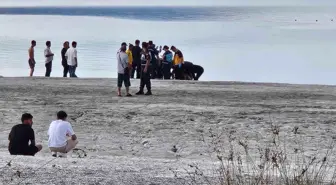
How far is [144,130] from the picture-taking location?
1681cm

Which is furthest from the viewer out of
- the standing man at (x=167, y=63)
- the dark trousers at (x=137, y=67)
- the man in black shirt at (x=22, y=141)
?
the standing man at (x=167, y=63)

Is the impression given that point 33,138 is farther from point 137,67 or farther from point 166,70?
point 166,70

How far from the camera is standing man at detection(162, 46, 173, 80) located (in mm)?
27391

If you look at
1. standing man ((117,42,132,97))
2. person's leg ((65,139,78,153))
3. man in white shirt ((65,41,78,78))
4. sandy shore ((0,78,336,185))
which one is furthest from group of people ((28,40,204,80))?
person's leg ((65,139,78,153))

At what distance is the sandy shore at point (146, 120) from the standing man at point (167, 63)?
6.97 feet

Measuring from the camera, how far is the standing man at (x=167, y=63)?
Answer: 27391mm

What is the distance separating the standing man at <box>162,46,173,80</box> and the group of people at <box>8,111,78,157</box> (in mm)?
13985

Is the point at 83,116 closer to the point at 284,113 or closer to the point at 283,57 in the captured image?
the point at 284,113

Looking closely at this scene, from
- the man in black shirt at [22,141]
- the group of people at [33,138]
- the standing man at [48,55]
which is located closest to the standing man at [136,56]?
the standing man at [48,55]

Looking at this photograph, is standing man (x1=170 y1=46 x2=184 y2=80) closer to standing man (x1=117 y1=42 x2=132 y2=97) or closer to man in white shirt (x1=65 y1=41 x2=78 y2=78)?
man in white shirt (x1=65 y1=41 x2=78 y2=78)

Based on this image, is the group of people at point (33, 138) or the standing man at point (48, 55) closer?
the group of people at point (33, 138)

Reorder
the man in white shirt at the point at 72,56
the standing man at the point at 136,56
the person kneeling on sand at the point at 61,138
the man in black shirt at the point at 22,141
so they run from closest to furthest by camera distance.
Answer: the man in black shirt at the point at 22,141
the person kneeling on sand at the point at 61,138
the standing man at the point at 136,56
the man in white shirt at the point at 72,56

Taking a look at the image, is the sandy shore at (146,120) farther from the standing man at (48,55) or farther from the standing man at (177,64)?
the standing man at (48,55)

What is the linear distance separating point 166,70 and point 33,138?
49.5 feet
